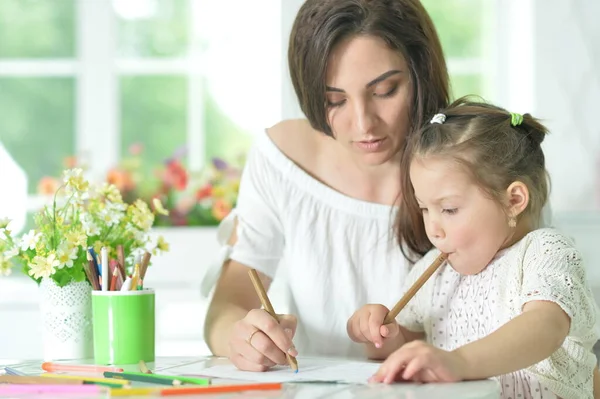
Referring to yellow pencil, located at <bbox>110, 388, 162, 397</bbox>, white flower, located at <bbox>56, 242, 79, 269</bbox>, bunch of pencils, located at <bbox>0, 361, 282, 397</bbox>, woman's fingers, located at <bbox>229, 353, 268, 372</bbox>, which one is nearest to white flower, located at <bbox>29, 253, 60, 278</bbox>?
white flower, located at <bbox>56, 242, 79, 269</bbox>

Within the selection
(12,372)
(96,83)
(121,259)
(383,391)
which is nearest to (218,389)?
(383,391)

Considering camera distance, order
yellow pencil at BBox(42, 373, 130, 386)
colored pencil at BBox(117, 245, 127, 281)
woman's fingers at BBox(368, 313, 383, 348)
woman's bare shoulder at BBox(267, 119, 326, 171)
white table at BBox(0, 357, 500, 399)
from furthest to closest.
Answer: woman's bare shoulder at BBox(267, 119, 326, 171) < colored pencil at BBox(117, 245, 127, 281) < woman's fingers at BBox(368, 313, 383, 348) < yellow pencil at BBox(42, 373, 130, 386) < white table at BBox(0, 357, 500, 399)

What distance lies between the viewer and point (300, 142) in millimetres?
2066

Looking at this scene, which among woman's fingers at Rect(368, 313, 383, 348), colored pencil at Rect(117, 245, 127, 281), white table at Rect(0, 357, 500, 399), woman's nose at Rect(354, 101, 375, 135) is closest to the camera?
white table at Rect(0, 357, 500, 399)

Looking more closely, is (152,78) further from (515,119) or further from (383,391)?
(383,391)

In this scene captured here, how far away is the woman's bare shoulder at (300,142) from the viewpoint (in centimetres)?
206

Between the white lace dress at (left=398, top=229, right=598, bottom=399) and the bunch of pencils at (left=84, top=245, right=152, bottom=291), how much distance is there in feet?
1.81

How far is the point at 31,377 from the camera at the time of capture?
1.26 m

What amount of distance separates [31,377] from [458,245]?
2.38ft

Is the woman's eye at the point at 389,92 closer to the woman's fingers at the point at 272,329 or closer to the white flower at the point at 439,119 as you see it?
the white flower at the point at 439,119

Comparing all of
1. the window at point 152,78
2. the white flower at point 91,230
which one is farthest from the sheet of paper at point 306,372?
the window at point 152,78

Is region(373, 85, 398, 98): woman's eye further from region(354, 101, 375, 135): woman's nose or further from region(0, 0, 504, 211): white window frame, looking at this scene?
region(0, 0, 504, 211): white window frame

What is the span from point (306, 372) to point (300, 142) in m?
0.81

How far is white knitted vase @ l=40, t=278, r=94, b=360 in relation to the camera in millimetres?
1631
